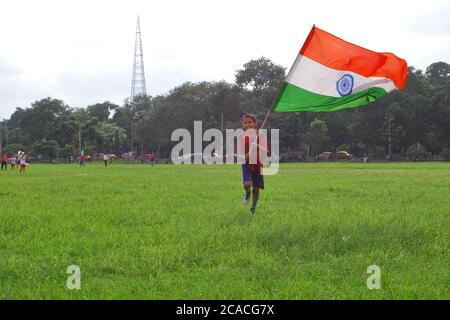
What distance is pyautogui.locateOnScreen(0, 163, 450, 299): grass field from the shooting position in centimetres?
461

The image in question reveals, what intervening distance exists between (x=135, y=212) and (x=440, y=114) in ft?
216

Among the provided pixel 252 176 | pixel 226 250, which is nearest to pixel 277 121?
pixel 252 176

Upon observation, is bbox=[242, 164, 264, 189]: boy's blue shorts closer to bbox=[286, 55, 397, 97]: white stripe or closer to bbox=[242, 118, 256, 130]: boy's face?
bbox=[242, 118, 256, 130]: boy's face

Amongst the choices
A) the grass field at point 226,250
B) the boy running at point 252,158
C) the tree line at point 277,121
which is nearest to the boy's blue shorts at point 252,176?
the boy running at point 252,158

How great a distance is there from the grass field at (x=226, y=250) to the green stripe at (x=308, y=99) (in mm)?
1808

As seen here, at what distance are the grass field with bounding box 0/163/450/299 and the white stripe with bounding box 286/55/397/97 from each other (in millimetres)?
2079

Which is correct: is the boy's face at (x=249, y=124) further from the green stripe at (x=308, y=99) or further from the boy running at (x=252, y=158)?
the green stripe at (x=308, y=99)

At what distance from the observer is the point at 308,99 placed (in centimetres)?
820

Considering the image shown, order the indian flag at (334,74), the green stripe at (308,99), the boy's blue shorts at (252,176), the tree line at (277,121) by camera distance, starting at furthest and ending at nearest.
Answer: the tree line at (277,121) < the boy's blue shorts at (252,176) < the green stripe at (308,99) < the indian flag at (334,74)

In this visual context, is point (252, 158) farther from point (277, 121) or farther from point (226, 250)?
point (277, 121)

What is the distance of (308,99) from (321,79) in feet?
1.21

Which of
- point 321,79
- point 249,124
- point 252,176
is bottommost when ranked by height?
point 252,176

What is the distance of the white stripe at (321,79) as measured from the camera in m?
7.98

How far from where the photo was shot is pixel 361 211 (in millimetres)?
9359
